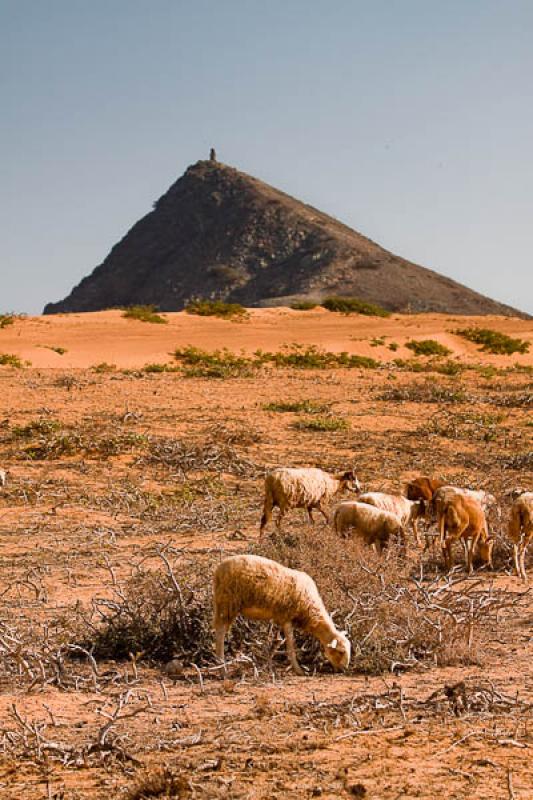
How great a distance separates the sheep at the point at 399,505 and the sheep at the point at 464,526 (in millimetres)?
437

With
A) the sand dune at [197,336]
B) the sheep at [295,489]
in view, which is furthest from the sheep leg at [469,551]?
the sand dune at [197,336]

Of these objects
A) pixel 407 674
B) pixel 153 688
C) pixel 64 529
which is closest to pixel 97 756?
pixel 153 688

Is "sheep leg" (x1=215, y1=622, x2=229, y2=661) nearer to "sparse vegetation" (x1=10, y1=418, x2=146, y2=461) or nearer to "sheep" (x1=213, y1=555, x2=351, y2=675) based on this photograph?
Answer: "sheep" (x1=213, y1=555, x2=351, y2=675)

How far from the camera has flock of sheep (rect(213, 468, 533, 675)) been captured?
6.25 m

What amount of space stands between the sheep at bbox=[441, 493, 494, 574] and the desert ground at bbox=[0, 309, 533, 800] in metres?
0.23

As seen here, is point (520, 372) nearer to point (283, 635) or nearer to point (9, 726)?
point (283, 635)

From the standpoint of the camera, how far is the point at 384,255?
6956cm

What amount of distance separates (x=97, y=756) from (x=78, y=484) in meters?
8.47

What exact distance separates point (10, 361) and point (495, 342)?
57.0 feet

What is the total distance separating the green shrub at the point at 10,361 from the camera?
25344 millimetres

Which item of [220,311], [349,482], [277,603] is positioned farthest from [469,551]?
[220,311]

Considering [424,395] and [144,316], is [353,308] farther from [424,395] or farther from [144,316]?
[424,395]

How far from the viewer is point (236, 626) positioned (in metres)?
6.82

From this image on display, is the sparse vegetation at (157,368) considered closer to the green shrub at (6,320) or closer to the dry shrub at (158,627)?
the green shrub at (6,320)
